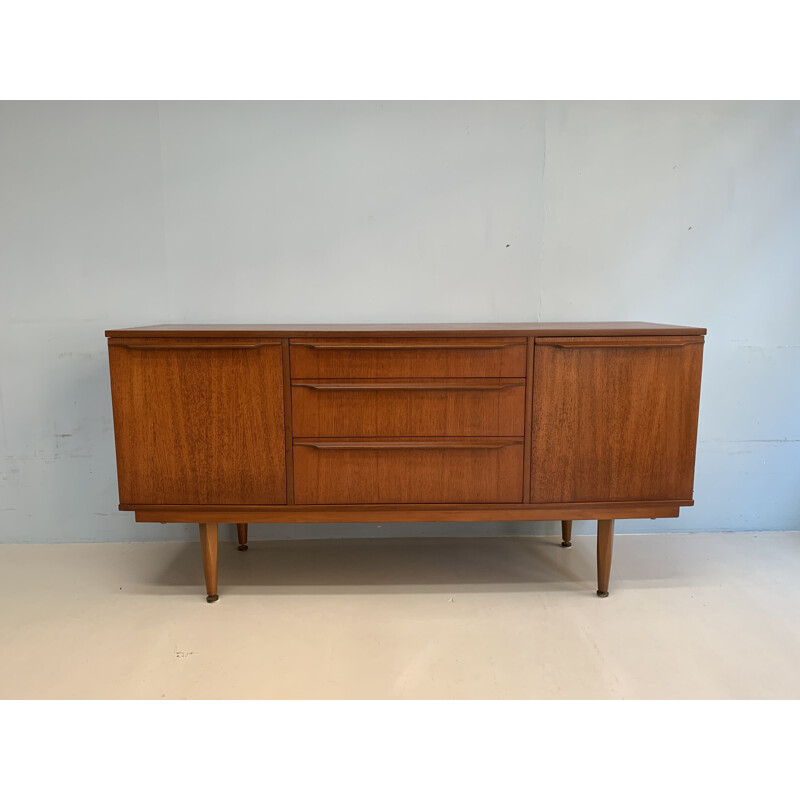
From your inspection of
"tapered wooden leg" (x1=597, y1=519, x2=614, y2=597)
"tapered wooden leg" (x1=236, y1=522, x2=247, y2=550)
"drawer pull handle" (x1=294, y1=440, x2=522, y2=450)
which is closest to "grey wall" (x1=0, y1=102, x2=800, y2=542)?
"tapered wooden leg" (x1=236, y1=522, x2=247, y2=550)

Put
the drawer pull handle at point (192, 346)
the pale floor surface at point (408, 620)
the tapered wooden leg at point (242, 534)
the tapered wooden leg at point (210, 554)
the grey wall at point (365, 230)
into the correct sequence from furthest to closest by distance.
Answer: the tapered wooden leg at point (242, 534)
the grey wall at point (365, 230)
the tapered wooden leg at point (210, 554)
the drawer pull handle at point (192, 346)
the pale floor surface at point (408, 620)

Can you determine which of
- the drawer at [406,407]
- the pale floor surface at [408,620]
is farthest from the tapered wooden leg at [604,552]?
the drawer at [406,407]

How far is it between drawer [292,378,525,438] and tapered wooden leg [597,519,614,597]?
0.51 metres

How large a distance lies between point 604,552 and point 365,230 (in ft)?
5.29

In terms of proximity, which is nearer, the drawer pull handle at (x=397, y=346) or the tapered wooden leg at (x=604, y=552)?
the drawer pull handle at (x=397, y=346)

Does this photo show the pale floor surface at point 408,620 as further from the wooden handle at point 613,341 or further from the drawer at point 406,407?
the wooden handle at point 613,341

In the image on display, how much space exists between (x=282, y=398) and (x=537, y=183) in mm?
1438

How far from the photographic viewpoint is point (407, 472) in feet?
7.80

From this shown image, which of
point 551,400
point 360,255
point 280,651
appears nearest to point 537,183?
point 360,255

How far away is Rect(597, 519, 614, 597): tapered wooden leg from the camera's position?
8.18 ft

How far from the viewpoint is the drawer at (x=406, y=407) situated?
7.64ft

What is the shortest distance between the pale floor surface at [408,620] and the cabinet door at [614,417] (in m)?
0.44

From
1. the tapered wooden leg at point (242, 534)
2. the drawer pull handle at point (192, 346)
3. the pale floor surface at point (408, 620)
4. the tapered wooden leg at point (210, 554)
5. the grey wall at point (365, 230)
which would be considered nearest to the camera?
the pale floor surface at point (408, 620)

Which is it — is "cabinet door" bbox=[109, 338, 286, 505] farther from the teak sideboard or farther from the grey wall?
the grey wall
